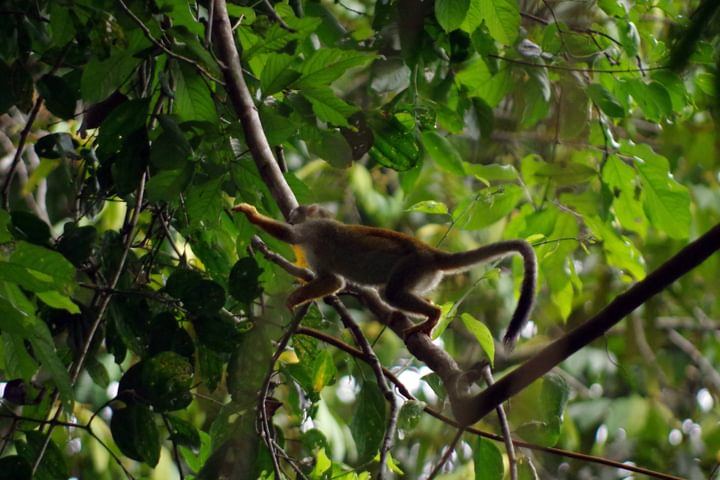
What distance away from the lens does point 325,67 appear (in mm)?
2500

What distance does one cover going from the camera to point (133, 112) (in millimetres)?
2467

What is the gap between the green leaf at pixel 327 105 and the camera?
2.54 meters

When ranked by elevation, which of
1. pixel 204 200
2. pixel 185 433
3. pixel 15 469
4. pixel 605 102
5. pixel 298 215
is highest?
pixel 605 102

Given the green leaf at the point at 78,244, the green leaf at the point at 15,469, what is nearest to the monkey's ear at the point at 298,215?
the green leaf at the point at 78,244

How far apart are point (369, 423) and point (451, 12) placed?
118 cm

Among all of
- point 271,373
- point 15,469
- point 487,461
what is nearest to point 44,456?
point 15,469

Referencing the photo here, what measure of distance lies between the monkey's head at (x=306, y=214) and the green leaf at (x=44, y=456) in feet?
3.03

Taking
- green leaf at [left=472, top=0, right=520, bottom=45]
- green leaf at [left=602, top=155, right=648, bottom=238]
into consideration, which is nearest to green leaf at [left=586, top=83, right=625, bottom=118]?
green leaf at [left=602, top=155, right=648, bottom=238]

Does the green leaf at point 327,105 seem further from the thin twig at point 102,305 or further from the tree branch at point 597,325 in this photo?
the tree branch at point 597,325

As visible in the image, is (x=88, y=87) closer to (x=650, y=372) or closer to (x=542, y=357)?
(x=542, y=357)

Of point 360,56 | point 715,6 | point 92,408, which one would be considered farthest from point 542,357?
point 92,408

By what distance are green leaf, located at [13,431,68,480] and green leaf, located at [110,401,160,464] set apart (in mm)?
194

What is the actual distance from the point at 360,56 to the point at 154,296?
0.88m

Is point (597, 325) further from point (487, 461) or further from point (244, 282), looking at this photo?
point (244, 282)
